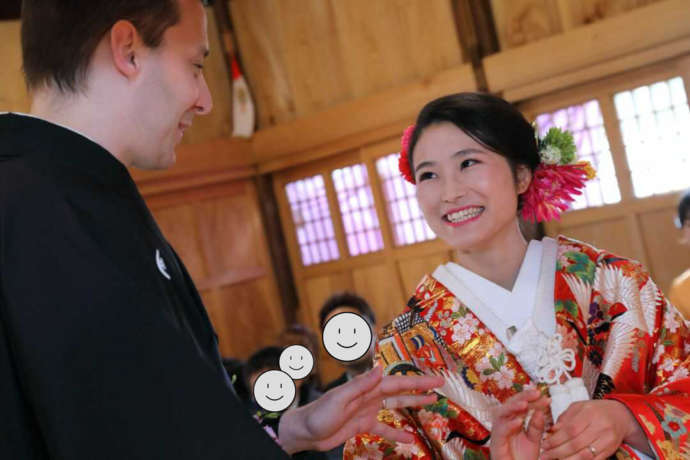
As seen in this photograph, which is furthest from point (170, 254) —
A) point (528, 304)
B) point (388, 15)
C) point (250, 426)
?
point (388, 15)

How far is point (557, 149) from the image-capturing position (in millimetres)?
2508

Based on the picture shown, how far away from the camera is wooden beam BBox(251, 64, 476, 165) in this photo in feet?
19.4

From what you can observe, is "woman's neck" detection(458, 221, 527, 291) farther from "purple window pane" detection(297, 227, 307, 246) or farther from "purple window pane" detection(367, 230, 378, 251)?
"purple window pane" detection(297, 227, 307, 246)

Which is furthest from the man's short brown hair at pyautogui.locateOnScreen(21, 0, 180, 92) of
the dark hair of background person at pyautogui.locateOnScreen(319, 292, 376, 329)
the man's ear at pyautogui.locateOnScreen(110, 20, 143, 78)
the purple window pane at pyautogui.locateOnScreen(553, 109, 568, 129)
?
the purple window pane at pyautogui.locateOnScreen(553, 109, 568, 129)

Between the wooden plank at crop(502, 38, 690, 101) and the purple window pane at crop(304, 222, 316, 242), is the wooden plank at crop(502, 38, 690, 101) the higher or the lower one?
the higher one

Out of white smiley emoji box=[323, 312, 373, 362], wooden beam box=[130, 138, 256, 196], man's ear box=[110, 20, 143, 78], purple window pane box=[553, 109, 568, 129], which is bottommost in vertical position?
white smiley emoji box=[323, 312, 373, 362]

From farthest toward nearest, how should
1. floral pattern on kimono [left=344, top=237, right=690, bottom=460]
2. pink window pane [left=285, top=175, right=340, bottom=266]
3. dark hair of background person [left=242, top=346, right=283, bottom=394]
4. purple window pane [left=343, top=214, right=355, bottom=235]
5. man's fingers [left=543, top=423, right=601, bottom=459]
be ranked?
pink window pane [left=285, top=175, right=340, bottom=266]
purple window pane [left=343, top=214, right=355, bottom=235]
dark hair of background person [left=242, top=346, right=283, bottom=394]
floral pattern on kimono [left=344, top=237, right=690, bottom=460]
man's fingers [left=543, top=423, right=601, bottom=459]

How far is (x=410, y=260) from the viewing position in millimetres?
6672

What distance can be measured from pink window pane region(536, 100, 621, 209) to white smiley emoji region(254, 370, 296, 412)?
14.9 feet

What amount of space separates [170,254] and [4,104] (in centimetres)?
551

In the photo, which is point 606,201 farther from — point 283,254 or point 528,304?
point 528,304

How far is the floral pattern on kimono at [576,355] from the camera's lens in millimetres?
2057

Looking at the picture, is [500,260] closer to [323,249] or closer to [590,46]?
[590,46]

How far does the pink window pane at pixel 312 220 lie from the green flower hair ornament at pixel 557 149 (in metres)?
4.70
